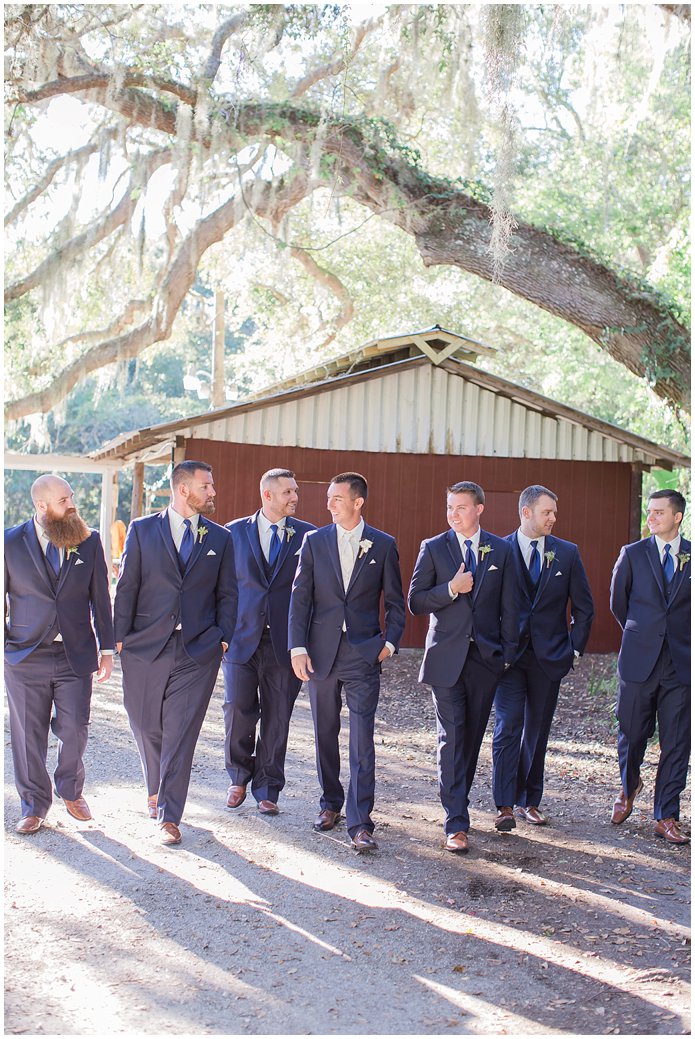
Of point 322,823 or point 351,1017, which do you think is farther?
point 322,823

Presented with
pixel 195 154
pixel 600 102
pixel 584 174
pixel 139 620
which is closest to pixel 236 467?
pixel 195 154

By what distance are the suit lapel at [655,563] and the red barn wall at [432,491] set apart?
7843 mm

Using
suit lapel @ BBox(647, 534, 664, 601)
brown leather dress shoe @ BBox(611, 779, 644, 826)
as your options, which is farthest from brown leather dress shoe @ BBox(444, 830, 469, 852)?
suit lapel @ BBox(647, 534, 664, 601)

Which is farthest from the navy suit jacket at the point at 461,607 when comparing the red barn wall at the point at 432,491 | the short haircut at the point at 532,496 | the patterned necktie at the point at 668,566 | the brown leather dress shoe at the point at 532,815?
the red barn wall at the point at 432,491

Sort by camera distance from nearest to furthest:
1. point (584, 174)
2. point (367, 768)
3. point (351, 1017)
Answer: point (351, 1017) < point (367, 768) < point (584, 174)

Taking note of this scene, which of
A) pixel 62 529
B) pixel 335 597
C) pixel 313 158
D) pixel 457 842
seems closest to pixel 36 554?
pixel 62 529

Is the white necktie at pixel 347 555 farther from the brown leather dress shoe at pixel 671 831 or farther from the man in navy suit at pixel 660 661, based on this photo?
the brown leather dress shoe at pixel 671 831

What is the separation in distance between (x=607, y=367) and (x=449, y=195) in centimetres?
1160

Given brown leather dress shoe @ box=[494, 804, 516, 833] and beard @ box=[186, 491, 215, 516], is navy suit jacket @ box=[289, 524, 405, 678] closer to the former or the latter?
beard @ box=[186, 491, 215, 516]

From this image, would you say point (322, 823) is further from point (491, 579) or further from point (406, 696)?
point (406, 696)

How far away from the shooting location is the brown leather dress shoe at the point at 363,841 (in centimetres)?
582

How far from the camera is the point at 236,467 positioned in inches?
548

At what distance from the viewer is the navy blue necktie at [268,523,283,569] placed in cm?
689

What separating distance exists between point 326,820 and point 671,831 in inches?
81.8
